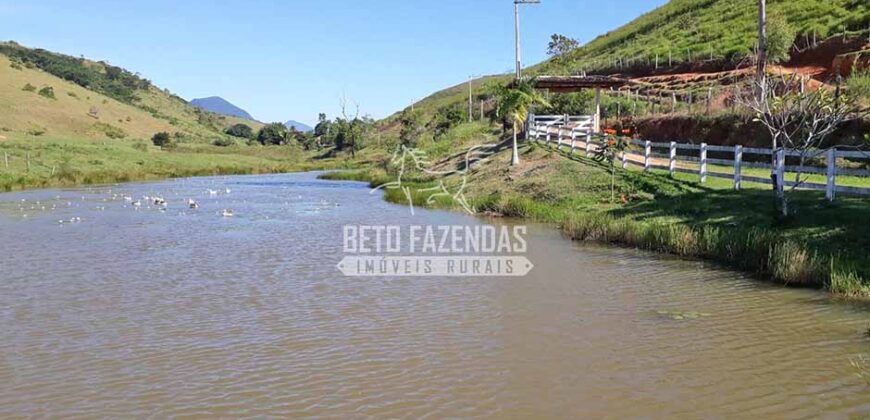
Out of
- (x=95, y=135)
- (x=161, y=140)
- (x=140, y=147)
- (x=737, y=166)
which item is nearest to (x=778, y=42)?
(x=737, y=166)

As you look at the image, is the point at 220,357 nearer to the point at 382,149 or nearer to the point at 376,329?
the point at 376,329

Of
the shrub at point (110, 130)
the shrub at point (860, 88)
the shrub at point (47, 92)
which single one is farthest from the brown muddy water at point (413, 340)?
the shrub at point (47, 92)

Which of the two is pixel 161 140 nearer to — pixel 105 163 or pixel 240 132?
pixel 105 163

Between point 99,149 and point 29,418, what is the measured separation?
6634 centimetres

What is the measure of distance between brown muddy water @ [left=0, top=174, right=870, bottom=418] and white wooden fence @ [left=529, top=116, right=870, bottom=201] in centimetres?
409

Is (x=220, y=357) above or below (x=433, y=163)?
below

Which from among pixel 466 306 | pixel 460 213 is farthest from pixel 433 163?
pixel 466 306

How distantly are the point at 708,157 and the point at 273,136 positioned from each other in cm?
10268

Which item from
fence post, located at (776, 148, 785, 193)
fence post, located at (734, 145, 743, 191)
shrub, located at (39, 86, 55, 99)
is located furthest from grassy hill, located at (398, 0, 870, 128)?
shrub, located at (39, 86, 55, 99)

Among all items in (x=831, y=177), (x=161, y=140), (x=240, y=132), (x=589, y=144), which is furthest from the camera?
(x=240, y=132)

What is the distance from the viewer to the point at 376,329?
1077 centimetres

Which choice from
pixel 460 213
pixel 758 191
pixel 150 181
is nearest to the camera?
pixel 758 191

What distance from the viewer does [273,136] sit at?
123688 mm

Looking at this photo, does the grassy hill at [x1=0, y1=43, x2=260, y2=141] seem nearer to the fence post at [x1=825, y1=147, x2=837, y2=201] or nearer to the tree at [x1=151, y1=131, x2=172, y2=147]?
the tree at [x1=151, y1=131, x2=172, y2=147]
